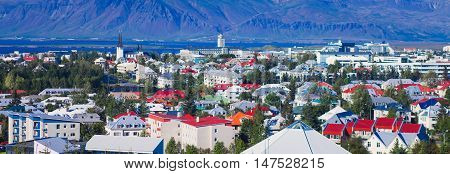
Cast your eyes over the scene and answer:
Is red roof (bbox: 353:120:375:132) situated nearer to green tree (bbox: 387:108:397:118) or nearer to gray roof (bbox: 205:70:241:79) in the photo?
green tree (bbox: 387:108:397:118)

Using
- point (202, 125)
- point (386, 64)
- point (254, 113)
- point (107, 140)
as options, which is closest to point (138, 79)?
point (386, 64)

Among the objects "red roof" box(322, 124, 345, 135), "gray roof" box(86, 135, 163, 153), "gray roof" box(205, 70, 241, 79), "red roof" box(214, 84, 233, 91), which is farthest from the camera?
"gray roof" box(205, 70, 241, 79)

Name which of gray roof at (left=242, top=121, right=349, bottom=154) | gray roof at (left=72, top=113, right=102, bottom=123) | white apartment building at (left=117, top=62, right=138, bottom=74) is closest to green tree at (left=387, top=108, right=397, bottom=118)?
gray roof at (left=72, top=113, right=102, bottom=123)

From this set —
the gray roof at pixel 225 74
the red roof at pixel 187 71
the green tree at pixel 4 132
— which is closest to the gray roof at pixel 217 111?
the green tree at pixel 4 132

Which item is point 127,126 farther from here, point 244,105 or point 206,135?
point 244,105

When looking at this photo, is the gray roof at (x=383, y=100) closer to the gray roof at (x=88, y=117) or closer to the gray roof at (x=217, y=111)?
the gray roof at (x=217, y=111)

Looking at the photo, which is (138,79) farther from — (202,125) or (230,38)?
(230,38)
